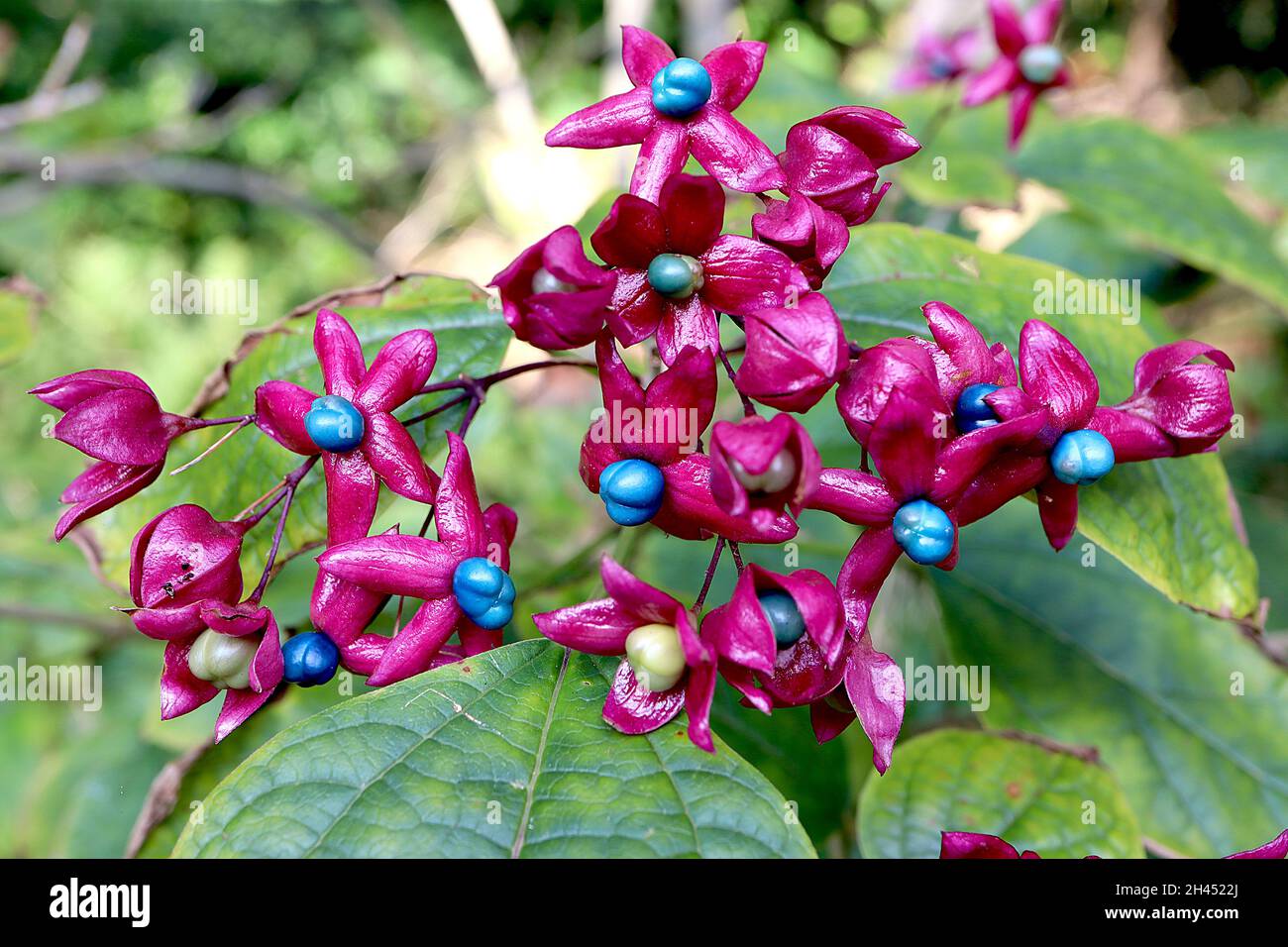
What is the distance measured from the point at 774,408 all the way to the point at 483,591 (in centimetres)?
29

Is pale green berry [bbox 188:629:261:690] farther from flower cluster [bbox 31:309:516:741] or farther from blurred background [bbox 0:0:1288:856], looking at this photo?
blurred background [bbox 0:0:1288:856]

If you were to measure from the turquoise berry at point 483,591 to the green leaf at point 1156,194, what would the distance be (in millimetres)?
1183

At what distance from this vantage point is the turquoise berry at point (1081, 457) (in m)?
0.82

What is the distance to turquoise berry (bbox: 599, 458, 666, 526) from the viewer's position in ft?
2.53

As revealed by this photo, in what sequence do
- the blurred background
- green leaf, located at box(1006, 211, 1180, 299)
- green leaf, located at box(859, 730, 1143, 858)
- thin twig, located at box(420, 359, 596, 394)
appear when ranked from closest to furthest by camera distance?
1. thin twig, located at box(420, 359, 596, 394)
2. green leaf, located at box(859, 730, 1143, 858)
3. the blurred background
4. green leaf, located at box(1006, 211, 1180, 299)

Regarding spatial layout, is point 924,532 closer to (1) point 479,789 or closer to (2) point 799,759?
(1) point 479,789

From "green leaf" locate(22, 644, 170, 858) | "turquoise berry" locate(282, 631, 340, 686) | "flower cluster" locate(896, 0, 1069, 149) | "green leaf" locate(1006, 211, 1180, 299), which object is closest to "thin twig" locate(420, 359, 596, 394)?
"turquoise berry" locate(282, 631, 340, 686)

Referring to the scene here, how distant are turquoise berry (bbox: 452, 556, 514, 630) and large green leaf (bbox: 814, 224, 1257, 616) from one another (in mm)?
496

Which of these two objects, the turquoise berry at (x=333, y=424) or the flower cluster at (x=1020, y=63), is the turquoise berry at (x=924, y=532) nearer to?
the turquoise berry at (x=333, y=424)

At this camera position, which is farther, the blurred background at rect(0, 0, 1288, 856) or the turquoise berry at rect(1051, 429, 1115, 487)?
the blurred background at rect(0, 0, 1288, 856)

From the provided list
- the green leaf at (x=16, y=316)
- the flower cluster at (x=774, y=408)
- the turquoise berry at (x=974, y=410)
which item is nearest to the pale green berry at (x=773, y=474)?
the flower cluster at (x=774, y=408)

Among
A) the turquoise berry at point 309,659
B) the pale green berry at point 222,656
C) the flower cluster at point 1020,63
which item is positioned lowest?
the turquoise berry at point 309,659
